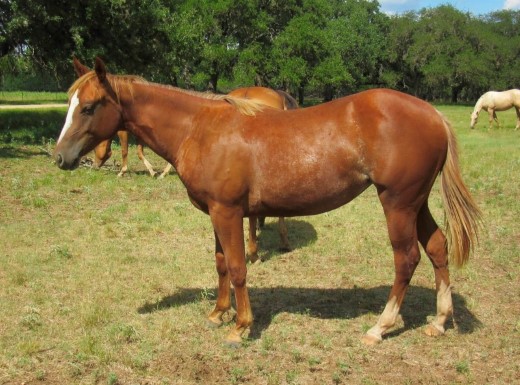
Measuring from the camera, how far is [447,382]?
3900mm

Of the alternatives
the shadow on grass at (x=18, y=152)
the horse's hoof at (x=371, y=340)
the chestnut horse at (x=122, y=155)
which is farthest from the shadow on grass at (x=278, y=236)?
the shadow on grass at (x=18, y=152)

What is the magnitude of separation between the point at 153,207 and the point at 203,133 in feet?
16.7

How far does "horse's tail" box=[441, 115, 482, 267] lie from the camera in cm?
448

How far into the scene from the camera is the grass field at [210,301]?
161 inches

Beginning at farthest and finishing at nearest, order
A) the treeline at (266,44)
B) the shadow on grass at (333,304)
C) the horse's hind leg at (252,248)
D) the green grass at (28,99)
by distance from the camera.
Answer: the green grass at (28,99) → the treeline at (266,44) → the horse's hind leg at (252,248) → the shadow on grass at (333,304)

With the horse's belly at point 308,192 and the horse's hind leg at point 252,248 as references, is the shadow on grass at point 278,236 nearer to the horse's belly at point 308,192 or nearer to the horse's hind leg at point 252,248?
the horse's hind leg at point 252,248

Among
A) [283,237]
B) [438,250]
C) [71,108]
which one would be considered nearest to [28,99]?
[283,237]

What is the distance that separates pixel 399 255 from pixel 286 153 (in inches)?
51.8

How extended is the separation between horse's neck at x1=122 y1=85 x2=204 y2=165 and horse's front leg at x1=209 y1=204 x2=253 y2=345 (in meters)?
0.72

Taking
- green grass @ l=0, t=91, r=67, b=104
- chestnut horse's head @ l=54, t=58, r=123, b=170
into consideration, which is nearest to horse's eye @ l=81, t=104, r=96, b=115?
chestnut horse's head @ l=54, t=58, r=123, b=170

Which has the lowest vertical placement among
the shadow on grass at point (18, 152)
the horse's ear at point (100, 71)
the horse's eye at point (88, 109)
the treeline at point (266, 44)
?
the shadow on grass at point (18, 152)

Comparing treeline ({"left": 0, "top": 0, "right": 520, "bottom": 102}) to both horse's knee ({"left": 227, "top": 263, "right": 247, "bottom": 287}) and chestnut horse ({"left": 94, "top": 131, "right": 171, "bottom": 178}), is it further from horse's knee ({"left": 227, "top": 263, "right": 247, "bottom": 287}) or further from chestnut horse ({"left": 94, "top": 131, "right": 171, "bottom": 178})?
horse's knee ({"left": 227, "top": 263, "right": 247, "bottom": 287})

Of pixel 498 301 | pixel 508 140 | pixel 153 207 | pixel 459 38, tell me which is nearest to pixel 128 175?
pixel 153 207

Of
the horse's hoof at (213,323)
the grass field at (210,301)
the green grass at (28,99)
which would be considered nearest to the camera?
the grass field at (210,301)
